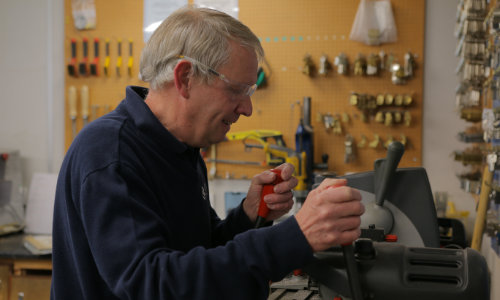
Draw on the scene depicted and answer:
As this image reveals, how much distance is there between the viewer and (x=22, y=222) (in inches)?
134

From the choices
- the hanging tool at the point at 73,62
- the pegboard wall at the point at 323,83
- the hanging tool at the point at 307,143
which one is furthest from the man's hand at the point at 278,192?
the hanging tool at the point at 73,62

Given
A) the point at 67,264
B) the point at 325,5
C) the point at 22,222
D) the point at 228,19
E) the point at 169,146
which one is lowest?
the point at 22,222

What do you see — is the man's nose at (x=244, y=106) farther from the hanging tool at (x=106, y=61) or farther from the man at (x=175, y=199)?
the hanging tool at (x=106, y=61)

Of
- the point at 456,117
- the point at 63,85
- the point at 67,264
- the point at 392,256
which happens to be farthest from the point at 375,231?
the point at 63,85

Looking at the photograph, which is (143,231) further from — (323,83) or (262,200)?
(323,83)

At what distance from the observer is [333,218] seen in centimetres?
85

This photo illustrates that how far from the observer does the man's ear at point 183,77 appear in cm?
111

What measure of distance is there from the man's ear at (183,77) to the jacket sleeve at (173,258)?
0.30 meters

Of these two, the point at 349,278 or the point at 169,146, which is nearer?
the point at 349,278

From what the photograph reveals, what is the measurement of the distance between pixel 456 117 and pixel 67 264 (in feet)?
9.64

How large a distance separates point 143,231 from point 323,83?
279 cm

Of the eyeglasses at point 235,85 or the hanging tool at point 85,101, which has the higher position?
the eyeglasses at point 235,85

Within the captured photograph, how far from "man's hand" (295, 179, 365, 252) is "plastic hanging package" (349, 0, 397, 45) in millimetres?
2715

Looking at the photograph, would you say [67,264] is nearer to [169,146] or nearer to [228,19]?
[169,146]
